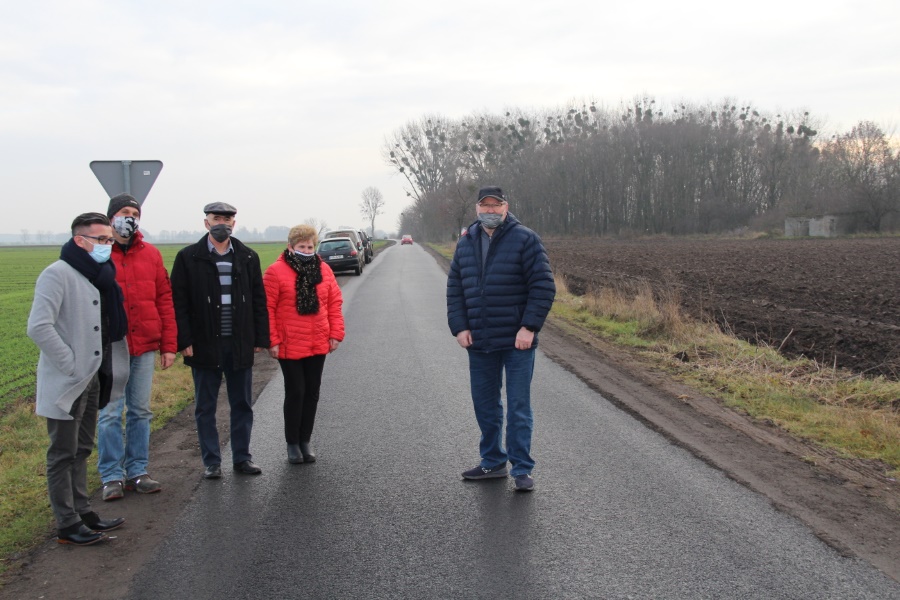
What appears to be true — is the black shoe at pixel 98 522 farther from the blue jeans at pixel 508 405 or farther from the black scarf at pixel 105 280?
the blue jeans at pixel 508 405

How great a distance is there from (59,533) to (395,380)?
511cm

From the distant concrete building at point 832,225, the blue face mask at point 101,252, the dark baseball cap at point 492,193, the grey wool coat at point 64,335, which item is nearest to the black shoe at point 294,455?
the grey wool coat at point 64,335

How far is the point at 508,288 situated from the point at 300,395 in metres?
1.83

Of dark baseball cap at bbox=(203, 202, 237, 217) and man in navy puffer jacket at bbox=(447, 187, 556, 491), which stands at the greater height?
dark baseball cap at bbox=(203, 202, 237, 217)

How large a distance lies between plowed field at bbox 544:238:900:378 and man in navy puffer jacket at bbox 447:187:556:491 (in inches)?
229

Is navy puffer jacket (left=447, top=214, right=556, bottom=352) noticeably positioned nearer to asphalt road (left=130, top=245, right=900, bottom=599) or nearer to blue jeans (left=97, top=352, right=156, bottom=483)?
asphalt road (left=130, top=245, right=900, bottom=599)

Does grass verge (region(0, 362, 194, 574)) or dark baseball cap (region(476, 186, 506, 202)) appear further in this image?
dark baseball cap (region(476, 186, 506, 202))

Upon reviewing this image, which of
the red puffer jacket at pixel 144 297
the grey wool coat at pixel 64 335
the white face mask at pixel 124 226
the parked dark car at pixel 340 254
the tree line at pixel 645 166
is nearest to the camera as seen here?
the grey wool coat at pixel 64 335

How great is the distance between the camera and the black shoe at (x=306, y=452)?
233 inches

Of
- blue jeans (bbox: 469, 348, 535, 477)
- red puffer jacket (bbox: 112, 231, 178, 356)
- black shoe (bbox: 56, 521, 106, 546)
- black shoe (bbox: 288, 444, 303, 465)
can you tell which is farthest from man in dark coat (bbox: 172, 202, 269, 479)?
blue jeans (bbox: 469, 348, 535, 477)

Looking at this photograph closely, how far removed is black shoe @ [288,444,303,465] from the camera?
5875 mm

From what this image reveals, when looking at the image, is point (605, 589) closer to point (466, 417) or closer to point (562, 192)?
point (466, 417)

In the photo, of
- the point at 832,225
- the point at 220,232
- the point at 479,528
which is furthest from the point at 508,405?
the point at 832,225

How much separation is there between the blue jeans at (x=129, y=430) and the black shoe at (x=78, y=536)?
2.70ft
